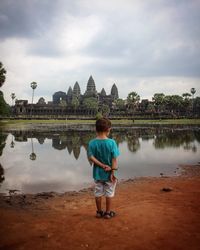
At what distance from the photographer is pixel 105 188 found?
537 cm

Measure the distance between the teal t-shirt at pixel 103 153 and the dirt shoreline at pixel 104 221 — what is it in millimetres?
820

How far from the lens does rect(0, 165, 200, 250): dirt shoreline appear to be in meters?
4.19

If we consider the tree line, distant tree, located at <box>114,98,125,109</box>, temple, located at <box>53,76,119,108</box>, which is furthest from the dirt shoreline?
temple, located at <box>53,76,119,108</box>

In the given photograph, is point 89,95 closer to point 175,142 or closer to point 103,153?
point 175,142

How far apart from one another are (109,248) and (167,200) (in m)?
2.89

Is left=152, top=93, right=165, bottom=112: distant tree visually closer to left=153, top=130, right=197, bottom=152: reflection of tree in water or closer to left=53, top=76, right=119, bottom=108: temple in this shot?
left=53, top=76, right=119, bottom=108: temple

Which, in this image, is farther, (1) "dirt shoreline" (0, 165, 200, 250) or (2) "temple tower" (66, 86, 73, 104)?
(2) "temple tower" (66, 86, 73, 104)

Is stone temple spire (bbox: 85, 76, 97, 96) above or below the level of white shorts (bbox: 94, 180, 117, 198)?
above

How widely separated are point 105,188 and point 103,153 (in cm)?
68

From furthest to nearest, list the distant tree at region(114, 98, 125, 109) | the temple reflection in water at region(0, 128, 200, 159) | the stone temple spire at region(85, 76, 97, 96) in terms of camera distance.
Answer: the stone temple spire at region(85, 76, 97, 96) → the distant tree at region(114, 98, 125, 109) → the temple reflection in water at region(0, 128, 200, 159)

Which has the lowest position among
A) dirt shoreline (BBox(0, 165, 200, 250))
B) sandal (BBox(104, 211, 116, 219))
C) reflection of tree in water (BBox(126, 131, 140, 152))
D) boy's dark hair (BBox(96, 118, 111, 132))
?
A: reflection of tree in water (BBox(126, 131, 140, 152))

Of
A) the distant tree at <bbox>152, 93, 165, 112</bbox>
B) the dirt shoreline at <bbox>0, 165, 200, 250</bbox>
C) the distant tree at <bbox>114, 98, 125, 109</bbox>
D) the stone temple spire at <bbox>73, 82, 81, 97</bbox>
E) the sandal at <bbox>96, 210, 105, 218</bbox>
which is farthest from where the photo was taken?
the stone temple spire at <bbox>73, 82, 81, 97</bbox>

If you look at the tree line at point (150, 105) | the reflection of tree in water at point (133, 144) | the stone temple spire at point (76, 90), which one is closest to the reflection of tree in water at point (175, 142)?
the reflection of tree in water at point (133, 144)

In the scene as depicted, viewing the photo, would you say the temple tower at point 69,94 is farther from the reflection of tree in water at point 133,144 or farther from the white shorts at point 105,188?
the white shorts at point 105,188
